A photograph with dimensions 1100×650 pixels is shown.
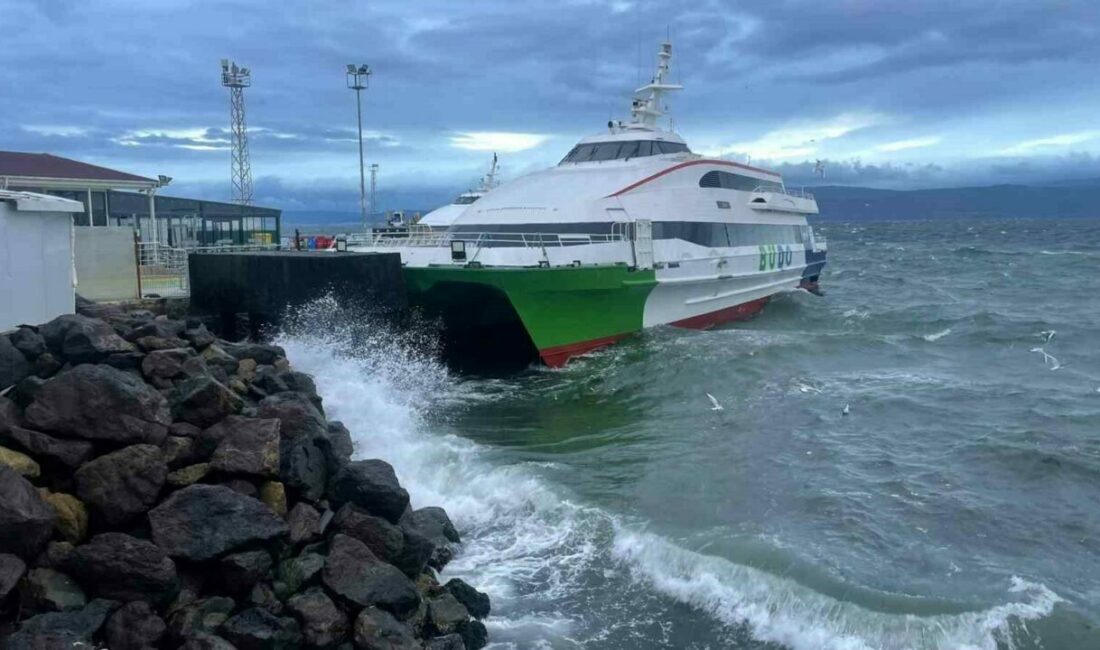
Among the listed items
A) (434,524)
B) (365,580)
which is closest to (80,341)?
(434,524)

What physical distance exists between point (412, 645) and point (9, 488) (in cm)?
280

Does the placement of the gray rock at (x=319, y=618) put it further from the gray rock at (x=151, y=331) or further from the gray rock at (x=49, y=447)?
the gray rock at (x=151, y=331)

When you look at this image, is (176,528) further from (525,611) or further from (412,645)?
(525,611)

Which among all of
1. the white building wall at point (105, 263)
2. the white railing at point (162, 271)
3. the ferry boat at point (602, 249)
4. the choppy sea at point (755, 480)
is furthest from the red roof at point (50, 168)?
the choppy sea at point (755, 480)

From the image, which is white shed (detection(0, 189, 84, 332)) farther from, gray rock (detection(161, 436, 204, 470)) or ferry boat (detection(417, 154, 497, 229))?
ferry boat (detection(417, 154, 497, 229))

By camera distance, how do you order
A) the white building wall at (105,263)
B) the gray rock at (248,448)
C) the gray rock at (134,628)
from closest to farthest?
the gray rock at (134,628) < the gray rock at (248,448) < the white building wall at (105,263)

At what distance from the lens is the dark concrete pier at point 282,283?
53.2 ft

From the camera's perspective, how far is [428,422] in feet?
46.2

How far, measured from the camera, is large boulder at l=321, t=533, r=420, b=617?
643 centimetres

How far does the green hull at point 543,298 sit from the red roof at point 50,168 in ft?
29.6

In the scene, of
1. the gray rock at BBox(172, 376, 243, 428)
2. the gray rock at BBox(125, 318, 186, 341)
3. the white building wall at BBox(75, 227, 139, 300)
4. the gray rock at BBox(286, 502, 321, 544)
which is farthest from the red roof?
the gray rock at BBox(286, 502, 321, 544)

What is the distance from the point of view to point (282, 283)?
53.6ft

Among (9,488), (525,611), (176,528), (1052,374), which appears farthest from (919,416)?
(9,488)

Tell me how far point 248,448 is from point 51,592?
186 cm
